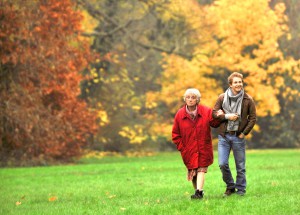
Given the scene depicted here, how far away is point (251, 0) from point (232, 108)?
23375 millimetres

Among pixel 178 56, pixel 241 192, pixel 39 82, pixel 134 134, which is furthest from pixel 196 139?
pixel 178 56

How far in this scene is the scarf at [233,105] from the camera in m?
11.9

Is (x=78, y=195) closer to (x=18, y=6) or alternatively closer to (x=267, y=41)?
(x=18, y=6)

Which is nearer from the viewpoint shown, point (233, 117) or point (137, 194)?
point (233, 117)

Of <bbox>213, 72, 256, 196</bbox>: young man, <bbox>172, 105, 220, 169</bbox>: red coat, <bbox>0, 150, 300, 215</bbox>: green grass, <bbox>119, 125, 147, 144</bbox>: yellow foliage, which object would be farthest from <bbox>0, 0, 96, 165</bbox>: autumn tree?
<bbox>213, 72, 256, 196</bbox>: young man

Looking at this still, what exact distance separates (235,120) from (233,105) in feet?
0.84

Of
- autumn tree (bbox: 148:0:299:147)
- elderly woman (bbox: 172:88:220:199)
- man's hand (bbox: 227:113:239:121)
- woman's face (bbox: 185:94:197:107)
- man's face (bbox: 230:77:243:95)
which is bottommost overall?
elderly woman (bbox: 172:88:220:199)

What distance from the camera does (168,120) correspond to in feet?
133

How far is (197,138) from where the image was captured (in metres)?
11.8

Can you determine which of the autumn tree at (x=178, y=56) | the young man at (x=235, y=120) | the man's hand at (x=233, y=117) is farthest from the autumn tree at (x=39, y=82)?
the man's hand at (x=233, y=117)

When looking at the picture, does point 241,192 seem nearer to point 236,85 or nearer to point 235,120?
point 235,120

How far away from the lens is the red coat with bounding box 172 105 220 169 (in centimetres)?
1180

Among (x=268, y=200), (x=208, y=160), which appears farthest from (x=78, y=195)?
(x=268, y=200)

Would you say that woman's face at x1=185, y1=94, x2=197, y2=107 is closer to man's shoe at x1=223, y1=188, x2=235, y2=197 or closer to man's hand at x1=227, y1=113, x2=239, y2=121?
man's hand at x1=227, y1=113, x2=239, y2=121
